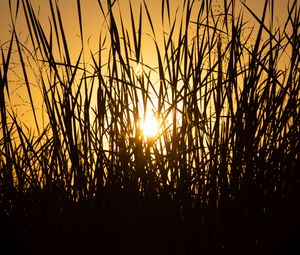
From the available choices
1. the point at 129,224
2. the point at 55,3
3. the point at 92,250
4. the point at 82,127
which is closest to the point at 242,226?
→ the point at 129,224

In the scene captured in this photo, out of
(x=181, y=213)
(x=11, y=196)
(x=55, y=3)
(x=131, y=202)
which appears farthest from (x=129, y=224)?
(x=55, y=3)

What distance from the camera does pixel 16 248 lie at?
1.30 metres

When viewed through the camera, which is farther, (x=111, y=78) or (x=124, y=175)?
(x=111, y=78)

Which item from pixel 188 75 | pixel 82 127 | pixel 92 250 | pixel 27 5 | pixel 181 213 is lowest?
pixel 92 250

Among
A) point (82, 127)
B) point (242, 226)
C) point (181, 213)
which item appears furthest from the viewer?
point (82, 127)

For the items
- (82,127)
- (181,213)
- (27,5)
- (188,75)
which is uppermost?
(27,5)

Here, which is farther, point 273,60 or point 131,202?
point 273,60

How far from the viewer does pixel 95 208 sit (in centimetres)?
122

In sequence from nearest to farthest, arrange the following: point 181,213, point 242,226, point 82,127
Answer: point 242,226
point 181,213
point 82,127

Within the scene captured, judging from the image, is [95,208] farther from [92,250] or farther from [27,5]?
[27,5]

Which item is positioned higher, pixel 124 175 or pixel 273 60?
pixel 273 60

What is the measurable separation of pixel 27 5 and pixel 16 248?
0.69 metres

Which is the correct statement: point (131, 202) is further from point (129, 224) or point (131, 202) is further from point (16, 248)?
point (16, 248)

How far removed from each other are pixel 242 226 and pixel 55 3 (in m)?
0.81
